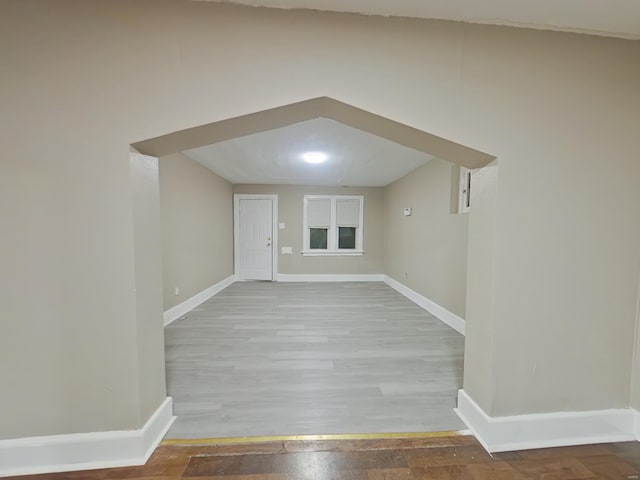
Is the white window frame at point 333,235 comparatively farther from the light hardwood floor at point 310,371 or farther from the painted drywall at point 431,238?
the light hardwood floor at point 310,371

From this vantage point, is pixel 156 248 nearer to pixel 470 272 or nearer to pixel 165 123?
pixel 165 123

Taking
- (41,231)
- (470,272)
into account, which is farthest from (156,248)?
(470,272)

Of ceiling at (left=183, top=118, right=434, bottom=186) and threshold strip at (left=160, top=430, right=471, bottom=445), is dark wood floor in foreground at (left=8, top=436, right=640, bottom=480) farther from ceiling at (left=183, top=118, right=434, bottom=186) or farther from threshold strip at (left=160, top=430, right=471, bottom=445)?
ceiling at (left=183, top=118, right=434, bottom=186)

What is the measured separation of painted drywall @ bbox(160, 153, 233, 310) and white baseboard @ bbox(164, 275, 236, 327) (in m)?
0.06

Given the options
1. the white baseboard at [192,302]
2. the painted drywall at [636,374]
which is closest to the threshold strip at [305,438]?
the painted drywall at [636,374]

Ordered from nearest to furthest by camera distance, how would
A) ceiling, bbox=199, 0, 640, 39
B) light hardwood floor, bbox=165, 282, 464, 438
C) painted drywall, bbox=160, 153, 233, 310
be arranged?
ceiling, bbox=199, 0, 640, 39
light hardwood floor, bbox=165, 282, 464, 438
painted drywall, bbox=160, 153, 233, 310

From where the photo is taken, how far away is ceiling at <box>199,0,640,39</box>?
3.69 feet

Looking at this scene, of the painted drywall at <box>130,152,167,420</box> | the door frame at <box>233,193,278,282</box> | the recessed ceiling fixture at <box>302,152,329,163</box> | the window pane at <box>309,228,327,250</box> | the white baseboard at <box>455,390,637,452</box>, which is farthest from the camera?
the window pane at <box>309,228,327,250</box>

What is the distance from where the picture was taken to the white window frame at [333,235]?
5.90m

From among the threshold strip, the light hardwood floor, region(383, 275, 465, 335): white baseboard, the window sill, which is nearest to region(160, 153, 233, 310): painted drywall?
the light hardwood floor

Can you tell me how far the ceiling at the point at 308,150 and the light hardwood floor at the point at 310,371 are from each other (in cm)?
223

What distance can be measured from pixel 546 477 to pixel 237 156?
13.2ft

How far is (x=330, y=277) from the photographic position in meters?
5.95

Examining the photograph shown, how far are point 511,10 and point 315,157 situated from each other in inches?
103
